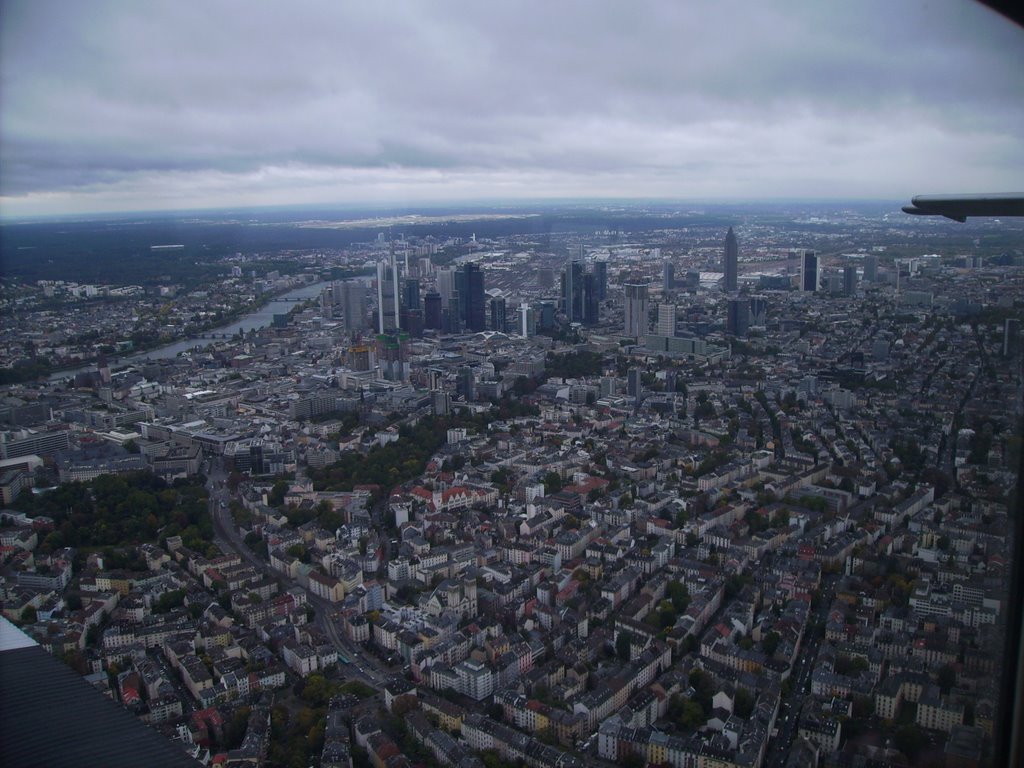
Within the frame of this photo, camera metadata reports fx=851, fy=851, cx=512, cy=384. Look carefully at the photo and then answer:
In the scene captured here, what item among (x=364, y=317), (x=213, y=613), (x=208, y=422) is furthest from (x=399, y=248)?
(x=213, y=613)

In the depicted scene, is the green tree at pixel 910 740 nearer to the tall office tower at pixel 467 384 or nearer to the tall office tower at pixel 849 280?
the tall office tower at pixel 467 384

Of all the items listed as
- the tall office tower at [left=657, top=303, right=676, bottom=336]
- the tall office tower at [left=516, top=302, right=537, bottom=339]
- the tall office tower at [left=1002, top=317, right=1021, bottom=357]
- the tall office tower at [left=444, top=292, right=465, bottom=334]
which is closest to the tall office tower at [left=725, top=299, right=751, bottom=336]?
the tall office tower at [left=657, top=303, right=676, bottom=336]

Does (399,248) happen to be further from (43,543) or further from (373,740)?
(373,740)

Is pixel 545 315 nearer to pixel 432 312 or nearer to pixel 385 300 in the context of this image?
pixel 432 312

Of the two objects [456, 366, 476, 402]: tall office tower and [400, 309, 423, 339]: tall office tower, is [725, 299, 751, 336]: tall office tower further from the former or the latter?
[400, 309, 423, 339]: tall office tower

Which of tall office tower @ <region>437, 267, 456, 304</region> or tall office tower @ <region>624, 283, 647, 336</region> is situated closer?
tall office tower @ <region>624, 283, 647, 336</region>

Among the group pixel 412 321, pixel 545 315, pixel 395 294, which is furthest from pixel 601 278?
pixel 395 294
